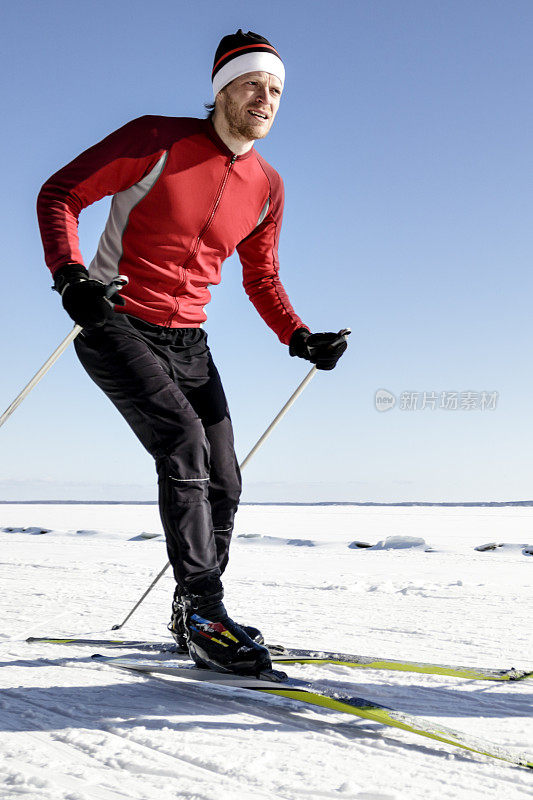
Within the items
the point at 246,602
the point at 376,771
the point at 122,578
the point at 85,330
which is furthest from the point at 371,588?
the point at 376,771

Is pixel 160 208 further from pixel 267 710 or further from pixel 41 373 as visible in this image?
pixel 267 710

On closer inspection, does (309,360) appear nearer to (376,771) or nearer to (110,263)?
(110,263)

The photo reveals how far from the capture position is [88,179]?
91.3 inches

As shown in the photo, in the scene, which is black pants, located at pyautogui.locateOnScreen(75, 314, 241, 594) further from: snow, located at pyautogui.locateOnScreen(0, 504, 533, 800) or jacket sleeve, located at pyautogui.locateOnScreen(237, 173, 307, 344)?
jacket sleeve, located at pyautogui.locateOnScreen(237, 173, 307, 344)

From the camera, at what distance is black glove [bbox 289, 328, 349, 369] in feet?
9.46

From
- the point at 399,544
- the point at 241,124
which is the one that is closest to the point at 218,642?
the point at 241,124

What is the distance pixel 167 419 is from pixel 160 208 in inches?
31.1

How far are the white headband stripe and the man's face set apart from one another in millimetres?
23

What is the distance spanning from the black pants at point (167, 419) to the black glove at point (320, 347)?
1.96 feet

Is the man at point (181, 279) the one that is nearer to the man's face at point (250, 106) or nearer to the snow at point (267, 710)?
the man's face at point (250, 106)

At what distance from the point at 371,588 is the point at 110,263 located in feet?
10.8

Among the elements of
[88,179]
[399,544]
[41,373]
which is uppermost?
[88,179]

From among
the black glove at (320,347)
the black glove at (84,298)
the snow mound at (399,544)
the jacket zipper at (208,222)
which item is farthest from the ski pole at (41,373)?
the snow mound at (399,544)

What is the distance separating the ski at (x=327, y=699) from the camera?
1455mm
